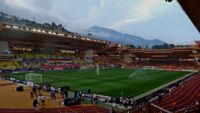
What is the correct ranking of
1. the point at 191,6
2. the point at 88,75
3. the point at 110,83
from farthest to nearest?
1. the point at 88,75
2. the point at 110,83
3. the point at 191,6

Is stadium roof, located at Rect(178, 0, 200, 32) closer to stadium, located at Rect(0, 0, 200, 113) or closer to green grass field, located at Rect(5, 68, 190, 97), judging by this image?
stadium, located at Rect(0, 0, 200, 113)

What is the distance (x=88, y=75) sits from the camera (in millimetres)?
54906

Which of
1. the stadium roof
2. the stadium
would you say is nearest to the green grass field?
the stadium

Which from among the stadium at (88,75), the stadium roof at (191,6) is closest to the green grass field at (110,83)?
Result: the stadium at (88,75)

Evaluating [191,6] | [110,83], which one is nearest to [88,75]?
[110,83]

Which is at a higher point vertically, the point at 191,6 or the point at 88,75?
the point at 191,6

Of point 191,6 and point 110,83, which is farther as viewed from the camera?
point 110,83

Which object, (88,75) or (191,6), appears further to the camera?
(88,75)

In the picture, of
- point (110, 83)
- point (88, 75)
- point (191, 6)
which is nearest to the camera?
point (191, 6)

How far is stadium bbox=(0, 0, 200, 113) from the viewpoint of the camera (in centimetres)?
2369

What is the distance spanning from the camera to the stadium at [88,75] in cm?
2369

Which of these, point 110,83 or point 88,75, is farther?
point 88,75

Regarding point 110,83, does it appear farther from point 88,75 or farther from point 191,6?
point 191,6

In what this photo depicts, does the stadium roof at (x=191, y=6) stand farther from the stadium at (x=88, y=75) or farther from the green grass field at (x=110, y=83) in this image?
the green grass field at (x=110, y=83)
